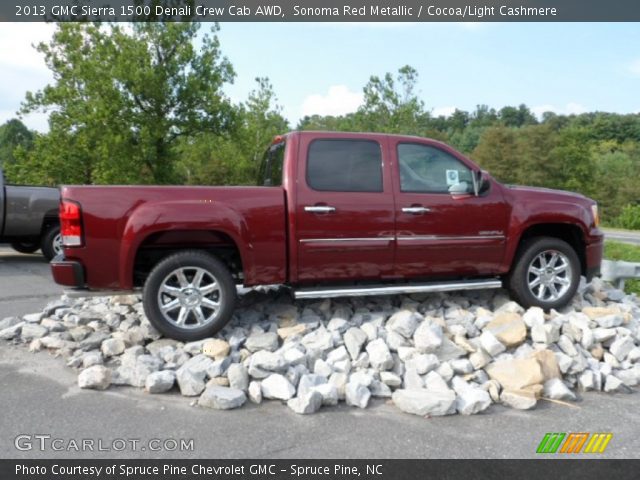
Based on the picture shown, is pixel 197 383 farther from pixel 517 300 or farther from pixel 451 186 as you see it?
pixel 517 300

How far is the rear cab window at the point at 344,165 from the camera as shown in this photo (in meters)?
4.78

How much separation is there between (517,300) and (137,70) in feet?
37.6

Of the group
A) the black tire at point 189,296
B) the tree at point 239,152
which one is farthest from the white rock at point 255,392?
the tree at point 239,152

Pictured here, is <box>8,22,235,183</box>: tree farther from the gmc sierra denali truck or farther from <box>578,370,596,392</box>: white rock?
<box>578,370,596,392</box>: white rock

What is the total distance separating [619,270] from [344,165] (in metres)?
4.13

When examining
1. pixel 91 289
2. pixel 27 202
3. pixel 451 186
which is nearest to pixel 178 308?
pixel 91 289

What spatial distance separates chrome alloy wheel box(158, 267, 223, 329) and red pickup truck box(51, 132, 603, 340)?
12 millimetres

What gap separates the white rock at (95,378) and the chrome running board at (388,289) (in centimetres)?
168

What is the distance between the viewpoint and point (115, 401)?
368 centimetres

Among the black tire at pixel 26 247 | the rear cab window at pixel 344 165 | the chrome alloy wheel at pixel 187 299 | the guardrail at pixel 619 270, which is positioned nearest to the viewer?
the chrome alloy wheel at pixel 187 299

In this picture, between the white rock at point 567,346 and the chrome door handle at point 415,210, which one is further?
the chrome door handle at point 415,210

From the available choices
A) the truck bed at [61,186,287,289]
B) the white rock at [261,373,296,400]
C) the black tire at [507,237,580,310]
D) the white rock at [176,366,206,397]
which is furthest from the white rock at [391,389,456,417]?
the black tire at [507,237,580,310]

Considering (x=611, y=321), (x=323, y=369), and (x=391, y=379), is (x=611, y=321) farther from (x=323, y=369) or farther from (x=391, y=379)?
(x=323, y=369)
